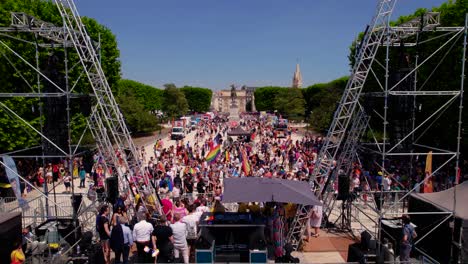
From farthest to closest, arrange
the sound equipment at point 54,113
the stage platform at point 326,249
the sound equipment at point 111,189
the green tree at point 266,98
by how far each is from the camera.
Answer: the green tree at point 266,98 → the sound equipment at point 111,189 → the sound equipment at point 54,113 → the stage platform at point 326,249

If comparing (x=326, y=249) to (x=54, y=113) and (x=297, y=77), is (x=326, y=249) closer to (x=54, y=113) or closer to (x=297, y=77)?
(x=54, y=113)

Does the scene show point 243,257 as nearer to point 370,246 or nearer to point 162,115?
point 370,246

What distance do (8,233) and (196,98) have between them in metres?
114

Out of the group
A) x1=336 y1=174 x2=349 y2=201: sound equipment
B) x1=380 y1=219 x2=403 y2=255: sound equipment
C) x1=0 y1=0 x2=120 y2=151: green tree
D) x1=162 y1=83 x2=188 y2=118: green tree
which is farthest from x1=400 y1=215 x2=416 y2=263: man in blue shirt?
x1=162 y1=83 x2=188 y2=118: green tree

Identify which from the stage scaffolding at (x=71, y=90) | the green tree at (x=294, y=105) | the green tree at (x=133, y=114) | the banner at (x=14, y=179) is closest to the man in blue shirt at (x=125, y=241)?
the stage scaffolding at (x=71, y=90)

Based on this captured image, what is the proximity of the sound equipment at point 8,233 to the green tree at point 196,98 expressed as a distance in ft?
367

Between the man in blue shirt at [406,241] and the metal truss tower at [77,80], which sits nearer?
the man in blue shirt at [406,241]

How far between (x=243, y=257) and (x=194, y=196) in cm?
772

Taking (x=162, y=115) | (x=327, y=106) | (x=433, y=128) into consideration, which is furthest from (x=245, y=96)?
(x=433, y=128)

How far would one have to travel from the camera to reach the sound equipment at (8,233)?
8.52 meters

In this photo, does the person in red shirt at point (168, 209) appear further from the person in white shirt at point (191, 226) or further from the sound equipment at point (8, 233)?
the sound equipment at point (8, 233)

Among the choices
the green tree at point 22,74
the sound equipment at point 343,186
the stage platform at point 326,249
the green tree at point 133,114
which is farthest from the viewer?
the green tree at point 133,114

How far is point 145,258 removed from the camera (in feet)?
28.4

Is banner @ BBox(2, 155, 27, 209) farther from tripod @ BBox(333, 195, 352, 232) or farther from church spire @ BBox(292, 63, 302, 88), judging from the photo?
church spire @ BBox(292, 63, 302, 88)
